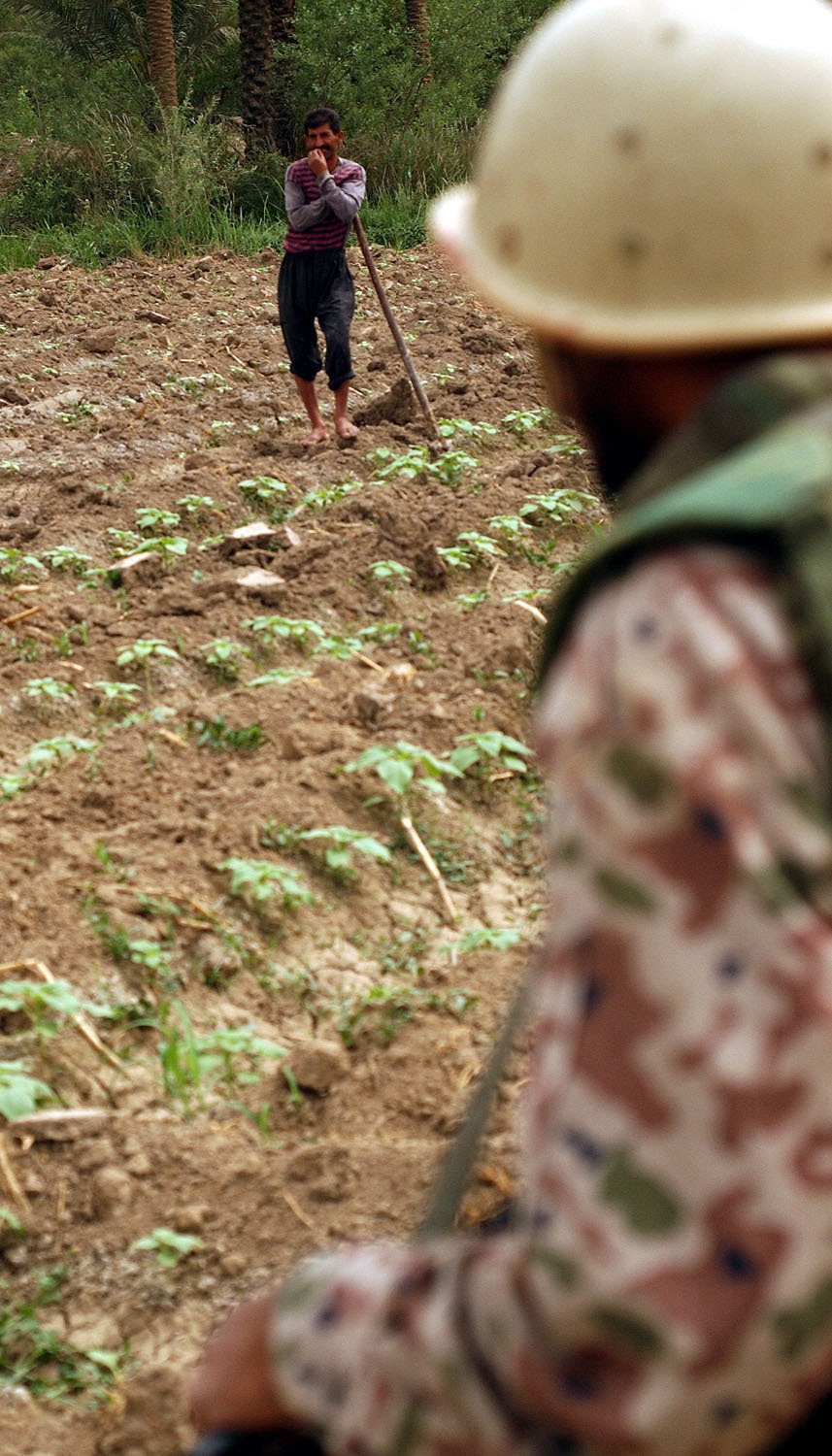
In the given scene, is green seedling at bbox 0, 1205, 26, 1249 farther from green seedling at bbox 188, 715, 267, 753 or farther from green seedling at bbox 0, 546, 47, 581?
green seedling at bbox 0, 546, 47, 581

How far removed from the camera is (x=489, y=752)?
13.4 feet

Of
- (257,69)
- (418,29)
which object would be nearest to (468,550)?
(257,69)

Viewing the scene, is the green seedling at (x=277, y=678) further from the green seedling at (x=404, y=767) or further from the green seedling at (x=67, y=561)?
the green seedling at (x=67, y=561)

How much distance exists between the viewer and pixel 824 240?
1.08m

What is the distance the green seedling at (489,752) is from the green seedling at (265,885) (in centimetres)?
70

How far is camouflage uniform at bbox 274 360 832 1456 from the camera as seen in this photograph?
81 cm

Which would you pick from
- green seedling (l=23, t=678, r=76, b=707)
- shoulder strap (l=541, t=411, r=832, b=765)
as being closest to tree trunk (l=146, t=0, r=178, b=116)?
green seedling (l=23, t=678, r=76, b=707)

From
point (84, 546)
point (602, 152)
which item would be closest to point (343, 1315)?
point (602, 152)

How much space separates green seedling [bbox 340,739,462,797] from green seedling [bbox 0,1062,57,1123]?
1.20m

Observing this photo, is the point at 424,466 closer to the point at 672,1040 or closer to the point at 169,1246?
the point at 169,1246

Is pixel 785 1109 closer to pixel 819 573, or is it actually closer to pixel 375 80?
pixel 819 573

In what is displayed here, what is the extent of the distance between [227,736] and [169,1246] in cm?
203

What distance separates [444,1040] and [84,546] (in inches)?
140

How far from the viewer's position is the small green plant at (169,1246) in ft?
8.23
